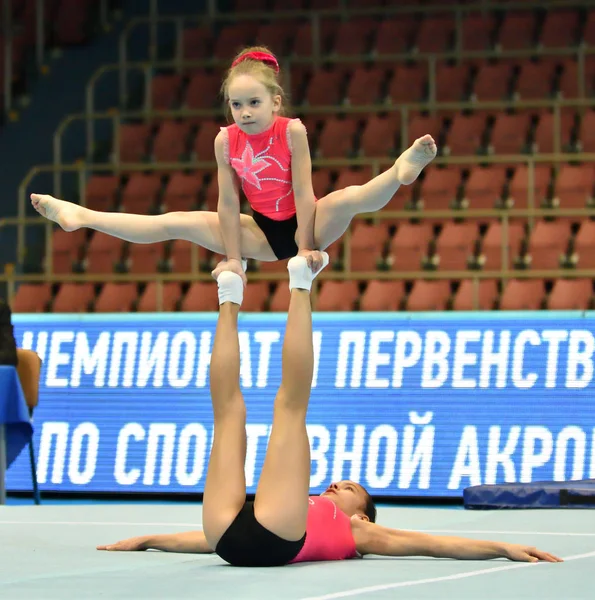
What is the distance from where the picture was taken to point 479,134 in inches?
428

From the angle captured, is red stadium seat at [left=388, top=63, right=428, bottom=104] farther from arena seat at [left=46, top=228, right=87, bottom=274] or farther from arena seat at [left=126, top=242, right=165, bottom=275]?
arena seat at [left=46, top=228, right=87, bottom=274]

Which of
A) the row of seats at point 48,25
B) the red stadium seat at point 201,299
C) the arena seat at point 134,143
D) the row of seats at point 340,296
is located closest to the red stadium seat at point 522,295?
the row of seats at point 340,296

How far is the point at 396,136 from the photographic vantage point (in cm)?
1103

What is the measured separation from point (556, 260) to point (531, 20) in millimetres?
2876

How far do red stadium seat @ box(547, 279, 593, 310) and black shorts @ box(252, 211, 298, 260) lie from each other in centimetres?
455

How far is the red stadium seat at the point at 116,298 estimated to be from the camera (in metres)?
10.2

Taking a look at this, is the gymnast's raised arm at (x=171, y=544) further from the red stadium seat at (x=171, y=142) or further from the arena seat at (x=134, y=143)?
the arena seat at (x=134, y=143)

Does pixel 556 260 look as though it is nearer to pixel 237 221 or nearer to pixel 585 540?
pixel 585 540

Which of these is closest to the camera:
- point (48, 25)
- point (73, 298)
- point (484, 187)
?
point (73, 298)

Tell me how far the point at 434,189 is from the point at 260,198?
224 inches

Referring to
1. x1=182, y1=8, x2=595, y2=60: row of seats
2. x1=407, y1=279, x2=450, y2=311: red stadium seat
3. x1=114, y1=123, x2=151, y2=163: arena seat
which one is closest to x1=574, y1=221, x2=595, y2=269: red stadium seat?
x1=407, y1=279, x2=450, y2=311: red stadium seat

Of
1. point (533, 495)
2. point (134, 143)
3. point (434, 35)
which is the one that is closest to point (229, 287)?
point (533, 495)

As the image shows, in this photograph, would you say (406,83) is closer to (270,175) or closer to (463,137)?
(463,137)

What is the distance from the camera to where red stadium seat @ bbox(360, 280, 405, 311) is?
31.4 feet
